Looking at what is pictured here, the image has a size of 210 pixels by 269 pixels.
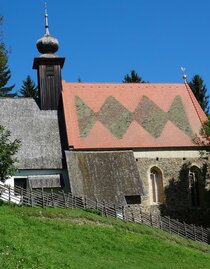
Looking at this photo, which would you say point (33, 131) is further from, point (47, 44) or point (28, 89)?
point (28, 89)

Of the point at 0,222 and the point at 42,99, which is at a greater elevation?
the point at 42,99

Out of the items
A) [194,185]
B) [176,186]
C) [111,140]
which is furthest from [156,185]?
[111,140]

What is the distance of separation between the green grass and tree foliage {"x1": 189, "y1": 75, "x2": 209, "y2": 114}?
85.3ft

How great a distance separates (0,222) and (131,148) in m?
13.2

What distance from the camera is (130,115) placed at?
102 feet

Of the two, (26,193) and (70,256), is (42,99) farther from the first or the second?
(70,256)

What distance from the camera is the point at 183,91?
33406 mm

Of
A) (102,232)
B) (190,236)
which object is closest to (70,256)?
(102,232)

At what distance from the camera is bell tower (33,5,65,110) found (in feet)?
105

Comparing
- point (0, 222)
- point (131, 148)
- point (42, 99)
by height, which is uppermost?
point (42, 99)

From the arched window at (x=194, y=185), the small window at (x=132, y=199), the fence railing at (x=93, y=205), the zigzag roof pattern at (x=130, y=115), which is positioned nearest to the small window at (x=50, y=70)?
the zigzag roof pattern at (x=130, y=115)

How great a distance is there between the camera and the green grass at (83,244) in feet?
45.9

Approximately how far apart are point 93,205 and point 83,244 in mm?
6275

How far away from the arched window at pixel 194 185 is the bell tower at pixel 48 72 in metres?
9.78
